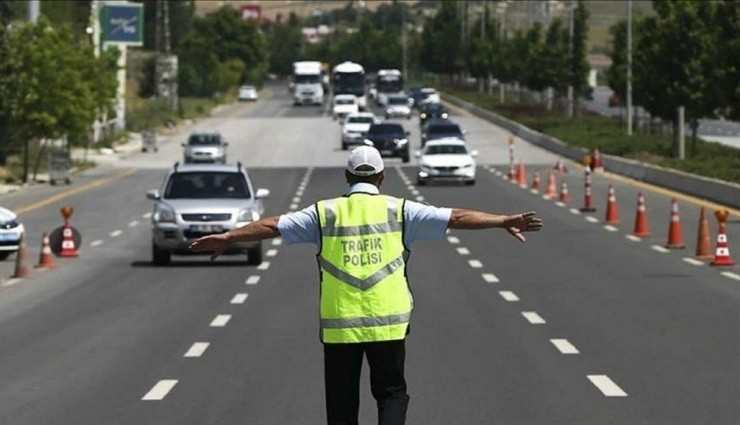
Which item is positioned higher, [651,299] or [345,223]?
[345,223]

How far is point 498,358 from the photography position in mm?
17438

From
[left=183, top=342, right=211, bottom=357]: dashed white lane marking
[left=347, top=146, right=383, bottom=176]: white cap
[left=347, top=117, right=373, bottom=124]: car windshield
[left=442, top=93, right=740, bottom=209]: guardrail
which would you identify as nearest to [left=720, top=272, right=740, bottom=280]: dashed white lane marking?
[left=183, top=342, right=211, bottom=357]: dashed white lane marking

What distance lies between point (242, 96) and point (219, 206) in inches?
5415

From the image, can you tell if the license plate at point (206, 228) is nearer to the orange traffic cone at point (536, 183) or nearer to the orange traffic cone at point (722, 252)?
the orange traffic cone at point (722, 252)

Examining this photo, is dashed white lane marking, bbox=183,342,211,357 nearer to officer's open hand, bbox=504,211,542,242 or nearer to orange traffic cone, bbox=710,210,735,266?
officer's open hand, bbox=504,211,542,242

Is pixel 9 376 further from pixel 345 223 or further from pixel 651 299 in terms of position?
pixel 651 299

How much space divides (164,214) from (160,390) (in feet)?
46.6

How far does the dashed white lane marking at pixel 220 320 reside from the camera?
20859mm

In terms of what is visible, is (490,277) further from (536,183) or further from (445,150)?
(445,150)

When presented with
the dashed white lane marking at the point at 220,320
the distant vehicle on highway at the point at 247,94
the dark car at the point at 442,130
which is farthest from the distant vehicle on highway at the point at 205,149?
the distant vehicle on highway at the point at 247,94

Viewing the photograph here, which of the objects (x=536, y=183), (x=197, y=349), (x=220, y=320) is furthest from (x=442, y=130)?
(x=197, y=349)

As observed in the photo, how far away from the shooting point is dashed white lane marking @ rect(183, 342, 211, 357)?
18.0m

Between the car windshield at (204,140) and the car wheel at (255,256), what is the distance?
142ft

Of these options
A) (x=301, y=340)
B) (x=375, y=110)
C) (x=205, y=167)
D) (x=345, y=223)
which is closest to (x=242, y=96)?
(x=375, y=110)
